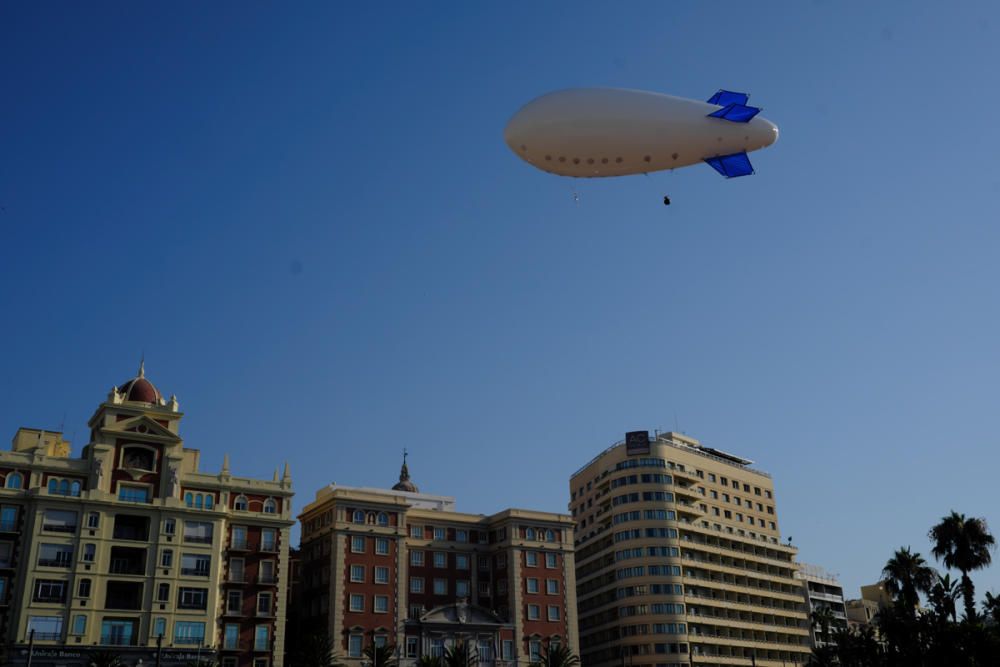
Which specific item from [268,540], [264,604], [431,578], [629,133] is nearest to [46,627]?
[264,604]

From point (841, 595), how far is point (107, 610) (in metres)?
122

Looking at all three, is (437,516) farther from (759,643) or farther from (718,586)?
(759,643)

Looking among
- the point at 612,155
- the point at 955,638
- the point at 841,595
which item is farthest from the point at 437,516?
the point at 841,595

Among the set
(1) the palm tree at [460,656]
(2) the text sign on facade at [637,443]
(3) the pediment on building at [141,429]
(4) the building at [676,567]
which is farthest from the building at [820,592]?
(3) the pediment on building at [141,429]

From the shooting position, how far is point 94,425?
93.6m

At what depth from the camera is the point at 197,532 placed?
92.1 meters

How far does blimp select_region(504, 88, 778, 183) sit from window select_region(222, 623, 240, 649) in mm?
56980

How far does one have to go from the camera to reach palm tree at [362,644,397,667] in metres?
91.6

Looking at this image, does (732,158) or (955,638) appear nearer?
(732,158)

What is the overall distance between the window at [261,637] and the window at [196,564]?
702 cm

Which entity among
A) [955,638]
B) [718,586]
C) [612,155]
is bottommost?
[955,638]

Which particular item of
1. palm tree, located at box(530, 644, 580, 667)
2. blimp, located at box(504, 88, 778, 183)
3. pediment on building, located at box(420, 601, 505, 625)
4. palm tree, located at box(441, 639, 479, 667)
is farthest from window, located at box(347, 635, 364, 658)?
blimp, located at box(504, 88, 778, 183)

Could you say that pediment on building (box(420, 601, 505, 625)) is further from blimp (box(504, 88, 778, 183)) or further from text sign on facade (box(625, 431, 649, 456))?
blimp (box(504, 88, 778, 183))

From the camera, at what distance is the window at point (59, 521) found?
86.1 meters
